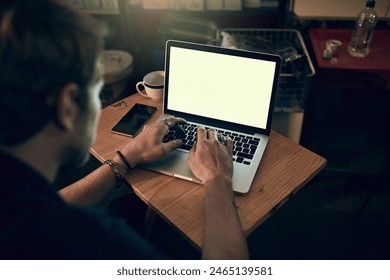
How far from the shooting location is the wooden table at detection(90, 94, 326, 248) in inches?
36.9

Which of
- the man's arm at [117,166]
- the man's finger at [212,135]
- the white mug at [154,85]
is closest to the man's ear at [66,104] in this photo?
the man's arm at [117,166]

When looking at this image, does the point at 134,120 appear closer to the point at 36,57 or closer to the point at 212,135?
the point at 212,135

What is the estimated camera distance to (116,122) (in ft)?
4.20

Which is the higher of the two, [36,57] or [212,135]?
[36,57]

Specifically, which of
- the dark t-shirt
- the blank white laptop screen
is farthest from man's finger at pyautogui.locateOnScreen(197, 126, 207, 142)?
the dark t-shirt

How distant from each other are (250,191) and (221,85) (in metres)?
0.35

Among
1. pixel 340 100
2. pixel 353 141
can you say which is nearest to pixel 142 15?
pixel 340 100

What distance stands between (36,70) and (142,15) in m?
1.59

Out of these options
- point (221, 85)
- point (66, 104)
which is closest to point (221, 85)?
point (221, 85)

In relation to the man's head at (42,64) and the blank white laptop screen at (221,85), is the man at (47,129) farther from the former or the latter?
the blank white laptop screen at (221,85)

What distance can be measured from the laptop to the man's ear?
0.41 metres

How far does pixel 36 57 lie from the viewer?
0.61 metres

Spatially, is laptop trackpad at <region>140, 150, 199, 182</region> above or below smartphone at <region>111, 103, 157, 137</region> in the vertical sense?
below

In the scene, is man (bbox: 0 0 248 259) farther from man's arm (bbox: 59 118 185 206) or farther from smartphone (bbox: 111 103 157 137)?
smartphone (bbox: 111 103 157 137)
